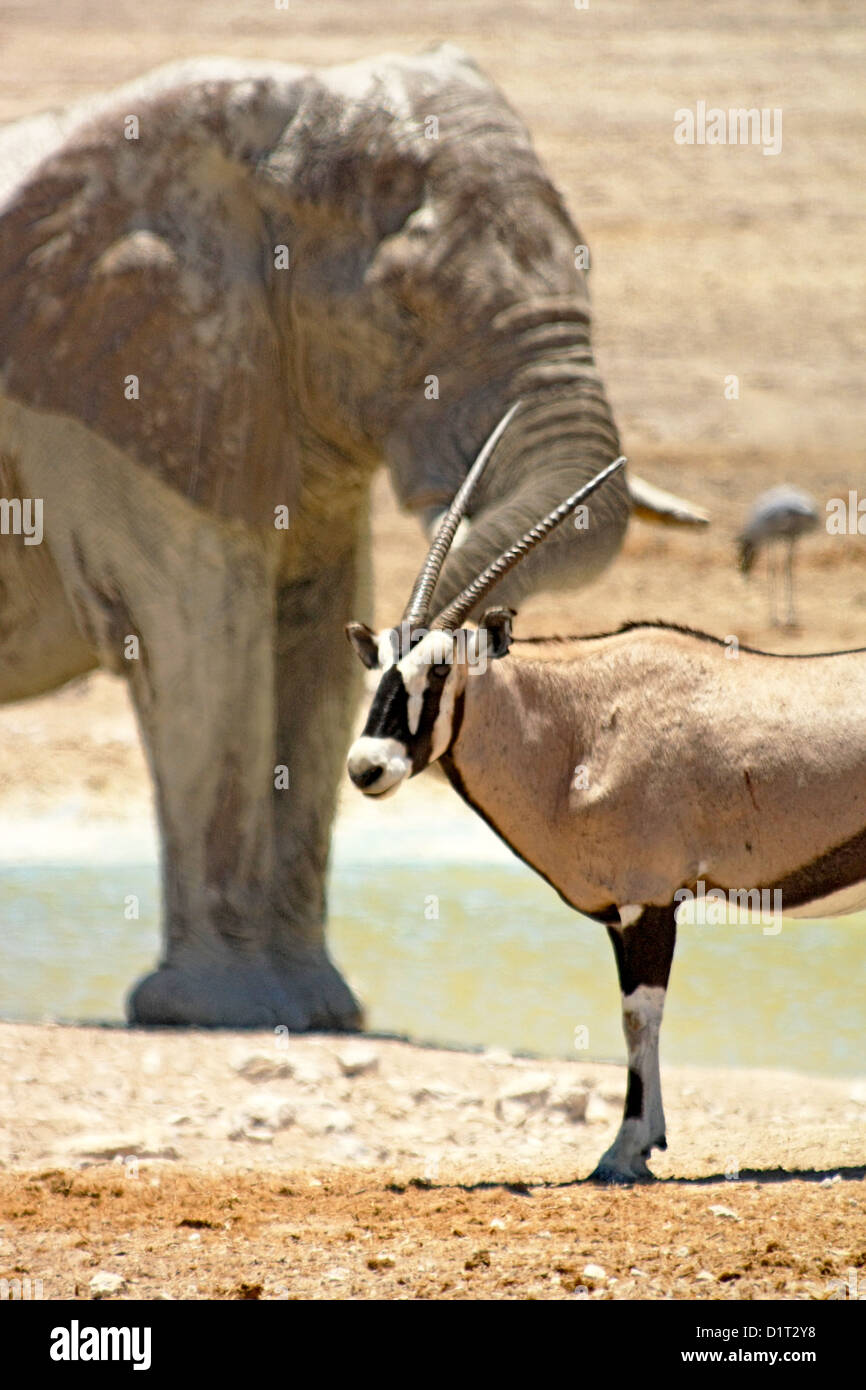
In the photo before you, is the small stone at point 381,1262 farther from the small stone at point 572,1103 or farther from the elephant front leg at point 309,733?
the elephant front leg at point 309,733

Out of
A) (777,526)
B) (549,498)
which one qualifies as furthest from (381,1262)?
(777,526)

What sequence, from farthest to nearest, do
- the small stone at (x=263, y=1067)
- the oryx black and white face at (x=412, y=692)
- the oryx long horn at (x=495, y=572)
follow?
the small stone at (x=263, y=1067), the oryx long horn at (x=495, y=572), the oryx black and white face at (x=412, y=692)

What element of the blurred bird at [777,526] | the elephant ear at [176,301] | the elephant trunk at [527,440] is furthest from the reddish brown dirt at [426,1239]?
the blurred bird at [777,526]

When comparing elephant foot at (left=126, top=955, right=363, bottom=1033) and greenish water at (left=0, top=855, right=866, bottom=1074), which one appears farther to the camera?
greenish water at (left=0, top=855, right=866, bottom=1074)

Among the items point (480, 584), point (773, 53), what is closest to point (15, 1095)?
point (480, 584)

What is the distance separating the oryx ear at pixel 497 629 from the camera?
668 cm

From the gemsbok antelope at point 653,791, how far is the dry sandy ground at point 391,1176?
25.6 inches

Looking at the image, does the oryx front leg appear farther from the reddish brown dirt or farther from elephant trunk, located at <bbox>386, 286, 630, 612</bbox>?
elephant trunk, located at <bbox>386, 286, 630, 612</bbox>

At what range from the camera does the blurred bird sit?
28.4 metres

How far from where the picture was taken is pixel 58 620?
1078 centimetres

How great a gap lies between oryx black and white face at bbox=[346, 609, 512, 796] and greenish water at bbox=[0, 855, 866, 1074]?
15.0ft

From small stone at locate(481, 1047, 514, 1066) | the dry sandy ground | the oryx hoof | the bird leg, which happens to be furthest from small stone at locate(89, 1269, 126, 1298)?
the bird leg

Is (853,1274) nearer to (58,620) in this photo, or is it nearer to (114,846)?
(58,620)

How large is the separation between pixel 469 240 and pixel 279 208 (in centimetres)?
104
